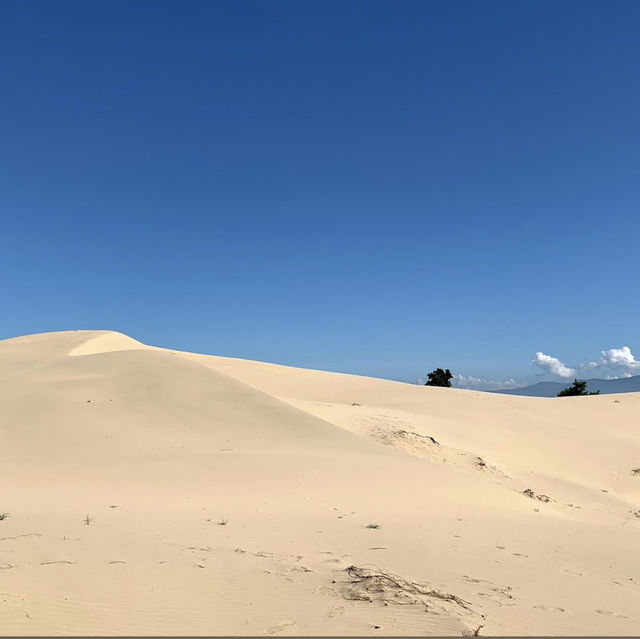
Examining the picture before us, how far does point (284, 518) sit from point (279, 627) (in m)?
3.65

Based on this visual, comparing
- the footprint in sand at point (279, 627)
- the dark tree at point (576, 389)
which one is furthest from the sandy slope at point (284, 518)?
the dark tree at point (576, 389)

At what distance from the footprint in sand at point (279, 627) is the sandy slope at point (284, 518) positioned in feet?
0.06

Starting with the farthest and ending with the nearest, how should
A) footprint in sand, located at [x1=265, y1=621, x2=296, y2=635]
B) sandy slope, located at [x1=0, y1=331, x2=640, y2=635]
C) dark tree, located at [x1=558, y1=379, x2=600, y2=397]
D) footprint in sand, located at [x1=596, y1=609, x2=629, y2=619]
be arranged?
1. dark tree, located at [x1=558, y1=379, x2=600, y2=397]
2. footprint in sand, located at [x1=596, y1=609, x2=629, y2=619]
3. sandy slope, located at [x1=0, y1=331, x2=640, y2=635]
4. footprint in sand, located at [x1=265, y1=621, x2=296, y2=635]

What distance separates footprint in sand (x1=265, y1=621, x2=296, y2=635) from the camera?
14.0 feet

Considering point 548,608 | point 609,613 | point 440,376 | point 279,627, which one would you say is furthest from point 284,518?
point 440,376

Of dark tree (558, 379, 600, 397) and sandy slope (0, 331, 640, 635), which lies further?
dark tree (558, 379, 600, 397)

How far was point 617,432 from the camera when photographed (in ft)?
72.9

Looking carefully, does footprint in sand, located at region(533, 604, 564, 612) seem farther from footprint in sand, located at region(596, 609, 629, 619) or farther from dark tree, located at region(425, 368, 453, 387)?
dark tree, located at region(425, 368, 453, 387)

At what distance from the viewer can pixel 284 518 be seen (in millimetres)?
7973

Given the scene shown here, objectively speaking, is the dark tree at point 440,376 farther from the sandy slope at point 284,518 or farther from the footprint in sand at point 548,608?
the footprint in sand at point 548,608

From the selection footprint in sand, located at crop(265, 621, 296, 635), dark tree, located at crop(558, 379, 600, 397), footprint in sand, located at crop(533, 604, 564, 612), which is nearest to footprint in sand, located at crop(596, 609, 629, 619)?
footprint in sand, located at crop(533, 604, 564, 612)

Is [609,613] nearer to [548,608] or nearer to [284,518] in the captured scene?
[548,608]

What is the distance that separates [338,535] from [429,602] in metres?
2.46

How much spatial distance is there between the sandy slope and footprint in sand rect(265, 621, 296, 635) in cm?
2
